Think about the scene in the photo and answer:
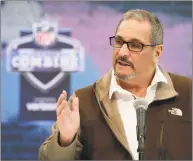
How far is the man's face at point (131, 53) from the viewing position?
159 cm

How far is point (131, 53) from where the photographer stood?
1598 millimetres

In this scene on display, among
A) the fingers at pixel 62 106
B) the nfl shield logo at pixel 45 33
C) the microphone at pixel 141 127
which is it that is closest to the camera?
the microphone at pixel 141 127

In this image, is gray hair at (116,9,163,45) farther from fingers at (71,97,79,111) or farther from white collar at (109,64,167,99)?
fingers at (71,97,79,111)

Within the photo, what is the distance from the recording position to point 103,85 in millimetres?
1672

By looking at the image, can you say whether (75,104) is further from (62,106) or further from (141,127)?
(141,127)

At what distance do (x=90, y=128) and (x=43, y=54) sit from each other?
1221 millimetres

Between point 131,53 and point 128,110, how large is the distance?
216mm

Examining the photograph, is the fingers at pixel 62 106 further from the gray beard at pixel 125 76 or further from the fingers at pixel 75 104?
the gray beard at pixel 125 76

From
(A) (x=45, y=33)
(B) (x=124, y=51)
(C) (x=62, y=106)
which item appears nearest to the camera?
(C) (x=62, y=106)

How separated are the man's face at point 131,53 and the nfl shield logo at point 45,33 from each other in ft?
3.66

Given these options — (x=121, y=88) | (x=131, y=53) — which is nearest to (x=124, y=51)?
(x=131, y=53)

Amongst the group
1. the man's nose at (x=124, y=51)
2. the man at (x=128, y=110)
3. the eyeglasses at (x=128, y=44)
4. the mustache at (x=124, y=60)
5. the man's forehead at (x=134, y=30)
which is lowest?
the man at (x=128, y=110)

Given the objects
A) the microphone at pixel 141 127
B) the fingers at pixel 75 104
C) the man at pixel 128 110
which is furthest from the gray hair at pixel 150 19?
the microphone at pixel 141 127

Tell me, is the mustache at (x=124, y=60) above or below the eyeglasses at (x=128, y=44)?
below
